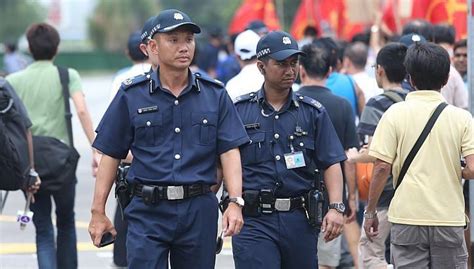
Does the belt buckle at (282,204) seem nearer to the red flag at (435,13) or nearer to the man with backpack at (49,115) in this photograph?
the man with backpack at (49,115)

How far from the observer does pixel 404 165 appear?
676 centimetres

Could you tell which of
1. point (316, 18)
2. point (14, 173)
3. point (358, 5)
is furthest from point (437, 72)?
point (316, 18)

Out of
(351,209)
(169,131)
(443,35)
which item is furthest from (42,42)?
(443,35)

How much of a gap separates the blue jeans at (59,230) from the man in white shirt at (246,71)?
1475 mm

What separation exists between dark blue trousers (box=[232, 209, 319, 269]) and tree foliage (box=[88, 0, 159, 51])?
309ft

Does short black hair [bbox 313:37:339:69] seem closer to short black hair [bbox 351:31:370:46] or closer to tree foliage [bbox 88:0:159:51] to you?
short black hair [bbox 351:31:370:46]

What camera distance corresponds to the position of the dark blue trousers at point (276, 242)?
22.8ft

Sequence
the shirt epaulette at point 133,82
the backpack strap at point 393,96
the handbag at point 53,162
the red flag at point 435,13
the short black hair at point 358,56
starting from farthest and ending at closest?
the red flag at point 435,13
the short black hair at point 358,56
the handbag at point 53,162
the backpack strap at point 393,96
the shirt epaulette at point 133,82

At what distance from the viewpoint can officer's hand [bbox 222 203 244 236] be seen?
6383 mm

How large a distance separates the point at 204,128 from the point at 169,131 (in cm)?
19

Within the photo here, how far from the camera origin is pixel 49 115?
9484 millimetres

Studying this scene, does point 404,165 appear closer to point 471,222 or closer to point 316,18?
point 471,222

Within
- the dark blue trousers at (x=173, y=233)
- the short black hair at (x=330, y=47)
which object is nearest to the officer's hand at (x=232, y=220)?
the dark blue trousers at (x=173, y=233)

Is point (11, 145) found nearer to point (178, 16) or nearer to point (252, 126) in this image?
point (252, 126)
